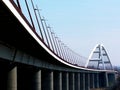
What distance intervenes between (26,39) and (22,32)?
3.88 meters

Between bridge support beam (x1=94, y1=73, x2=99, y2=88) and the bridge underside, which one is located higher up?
the bridge underside

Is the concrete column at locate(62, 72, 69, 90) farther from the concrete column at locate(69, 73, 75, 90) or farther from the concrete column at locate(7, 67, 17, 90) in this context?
the concrete column at locate(7, 67, 17, 90)

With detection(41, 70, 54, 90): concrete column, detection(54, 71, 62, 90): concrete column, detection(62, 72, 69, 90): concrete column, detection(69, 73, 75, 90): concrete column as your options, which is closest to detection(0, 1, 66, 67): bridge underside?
detection(41, 70, 54, 90): concrete column

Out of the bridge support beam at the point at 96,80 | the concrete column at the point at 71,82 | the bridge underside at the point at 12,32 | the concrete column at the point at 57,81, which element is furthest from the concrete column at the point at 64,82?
the bridge support beam at the point at 96,80

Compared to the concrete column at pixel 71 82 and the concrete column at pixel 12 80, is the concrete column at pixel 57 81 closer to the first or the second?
the concrete column at pixel 71 82

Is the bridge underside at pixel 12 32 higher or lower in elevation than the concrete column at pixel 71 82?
higher

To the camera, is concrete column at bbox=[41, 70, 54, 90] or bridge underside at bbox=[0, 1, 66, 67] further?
concrete column at bbox=[41, 70, 54, 90]

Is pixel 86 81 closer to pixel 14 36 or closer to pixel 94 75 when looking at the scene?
pixel 94 75

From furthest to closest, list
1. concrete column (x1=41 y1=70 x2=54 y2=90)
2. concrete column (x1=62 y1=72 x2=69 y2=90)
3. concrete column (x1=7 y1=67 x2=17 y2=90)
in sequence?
1. concrete column (x1=62 y1=72 x2=69 y2=90)
2. concrete column (x1=41 y1=70 x2=54 y2=90)
3. concrete column (x1=7 y1=67 x2=17 y2=90)

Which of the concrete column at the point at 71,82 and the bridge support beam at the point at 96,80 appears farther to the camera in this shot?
the bridge support beam at the point at 96,80

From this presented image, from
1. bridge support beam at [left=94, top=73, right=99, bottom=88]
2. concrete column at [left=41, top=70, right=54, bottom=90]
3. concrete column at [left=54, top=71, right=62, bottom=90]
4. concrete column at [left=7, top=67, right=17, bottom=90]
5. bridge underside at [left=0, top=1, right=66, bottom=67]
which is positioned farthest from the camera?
bridge support beam at [left=94, top=73, right=99, bottom=88]

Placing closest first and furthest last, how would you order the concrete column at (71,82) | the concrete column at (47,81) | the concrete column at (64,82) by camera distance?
the concrete column at (47,81) < the concrete column at (64,82) < the concrete column at (71,82)

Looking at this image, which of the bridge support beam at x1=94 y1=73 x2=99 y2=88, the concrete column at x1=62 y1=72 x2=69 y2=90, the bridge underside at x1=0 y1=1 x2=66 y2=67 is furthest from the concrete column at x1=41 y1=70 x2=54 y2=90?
the bridge support beam at x1=94 y1=73 x2=99 y2=88

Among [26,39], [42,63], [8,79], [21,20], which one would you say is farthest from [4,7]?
[42,63]
